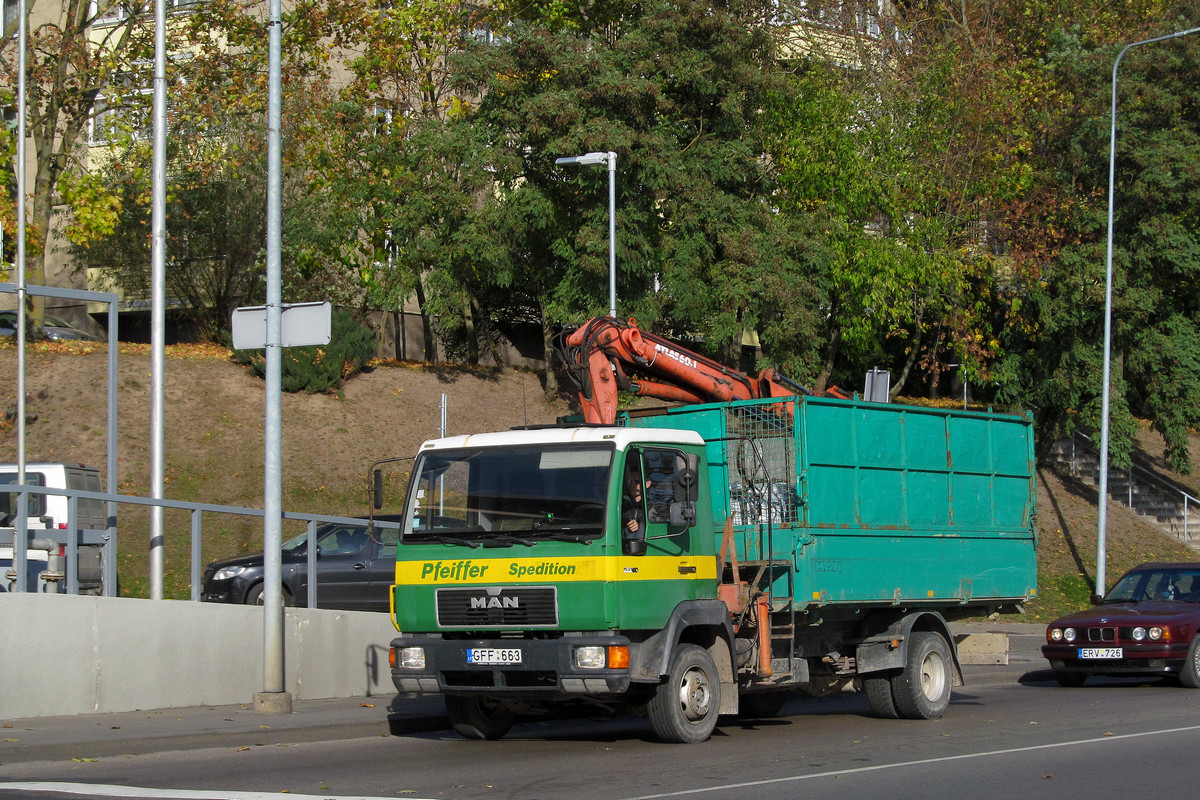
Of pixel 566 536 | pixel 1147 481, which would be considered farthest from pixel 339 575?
pixel 1147 481

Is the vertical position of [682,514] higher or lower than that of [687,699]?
higher

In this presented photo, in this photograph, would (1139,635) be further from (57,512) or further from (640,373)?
(57,512)

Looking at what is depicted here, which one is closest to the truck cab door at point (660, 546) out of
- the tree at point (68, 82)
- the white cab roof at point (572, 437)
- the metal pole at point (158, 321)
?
the white cab roof at point (572, 437)

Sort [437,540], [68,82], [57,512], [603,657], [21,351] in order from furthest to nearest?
[68,82] → [21,351] → [57,512] → [437,540] → [603,657]

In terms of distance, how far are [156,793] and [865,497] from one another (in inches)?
259

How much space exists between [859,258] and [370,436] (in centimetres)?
1204

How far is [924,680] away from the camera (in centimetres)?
1293

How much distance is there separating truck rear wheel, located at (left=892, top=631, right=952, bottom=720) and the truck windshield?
449 centimetres

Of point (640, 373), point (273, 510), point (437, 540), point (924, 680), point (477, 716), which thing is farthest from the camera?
point (640, 373)

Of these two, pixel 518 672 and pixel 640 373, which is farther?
pixel 640 373

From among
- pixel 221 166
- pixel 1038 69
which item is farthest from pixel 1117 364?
pixel 221 166

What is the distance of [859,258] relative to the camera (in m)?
30.4

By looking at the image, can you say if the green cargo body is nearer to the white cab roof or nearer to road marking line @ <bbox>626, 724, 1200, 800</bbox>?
the white cab roof

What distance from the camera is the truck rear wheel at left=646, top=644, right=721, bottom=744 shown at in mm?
10133
